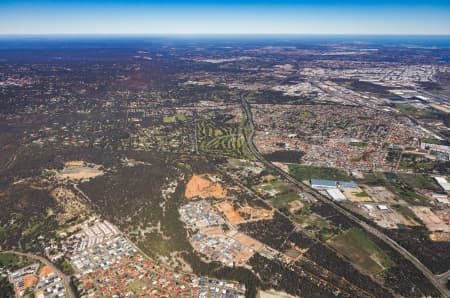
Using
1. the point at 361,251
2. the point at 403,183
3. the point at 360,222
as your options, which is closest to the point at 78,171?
the point at 360,222

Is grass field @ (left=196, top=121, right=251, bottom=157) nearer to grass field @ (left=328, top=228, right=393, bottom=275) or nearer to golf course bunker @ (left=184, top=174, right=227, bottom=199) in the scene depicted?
golf course bunker @ (left=184, top=174, right=227, bottom=199)

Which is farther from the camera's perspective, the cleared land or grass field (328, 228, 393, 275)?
the cleared land

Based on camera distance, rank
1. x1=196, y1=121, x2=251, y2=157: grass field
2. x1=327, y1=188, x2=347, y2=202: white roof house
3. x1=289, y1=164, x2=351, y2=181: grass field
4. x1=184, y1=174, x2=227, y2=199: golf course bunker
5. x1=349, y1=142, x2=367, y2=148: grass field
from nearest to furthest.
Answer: x1=327, y1=188, x2=347, y2=202: white roof house → x1=184, y1=174, x2=227, y2=199: golf course bunker → x1=289, y1=164, x2=351, y2=181: grass field → x1=196, y1=121, x2=251, y2=157: grass field → x1=349, y1=142, x2=367, y2=148: grass field

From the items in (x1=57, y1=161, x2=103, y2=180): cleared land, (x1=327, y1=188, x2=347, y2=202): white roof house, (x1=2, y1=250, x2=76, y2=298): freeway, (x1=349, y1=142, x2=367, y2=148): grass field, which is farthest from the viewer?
(x1=349, y1=142, x2=367, y2=148): grass field

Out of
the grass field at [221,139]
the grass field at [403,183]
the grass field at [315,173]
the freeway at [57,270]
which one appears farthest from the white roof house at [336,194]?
the freeway at [57,270]

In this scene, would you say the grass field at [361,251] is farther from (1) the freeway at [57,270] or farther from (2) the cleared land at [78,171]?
(2) the cleared land at [78,171]

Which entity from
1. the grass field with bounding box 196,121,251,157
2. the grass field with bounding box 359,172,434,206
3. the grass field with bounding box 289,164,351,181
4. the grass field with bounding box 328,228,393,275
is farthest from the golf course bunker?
the grass field with bounding box 359,172,434,206

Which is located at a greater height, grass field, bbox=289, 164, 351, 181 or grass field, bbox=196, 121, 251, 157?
grass field, bbox=196, 121, 251, 157

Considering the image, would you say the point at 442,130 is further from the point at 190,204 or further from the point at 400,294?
the point at 190,204
